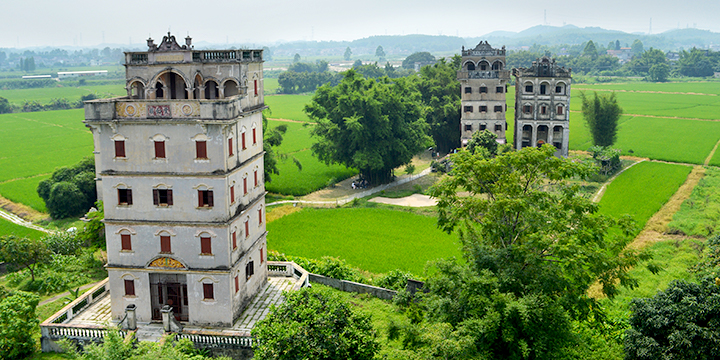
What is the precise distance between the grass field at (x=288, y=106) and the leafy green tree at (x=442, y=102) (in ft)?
104

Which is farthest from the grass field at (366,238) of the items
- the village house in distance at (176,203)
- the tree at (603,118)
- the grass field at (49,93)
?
the grass field at (49,93)

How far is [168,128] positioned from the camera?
30062 mm

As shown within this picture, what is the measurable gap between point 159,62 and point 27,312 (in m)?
14.2

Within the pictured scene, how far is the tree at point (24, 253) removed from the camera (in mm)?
37250

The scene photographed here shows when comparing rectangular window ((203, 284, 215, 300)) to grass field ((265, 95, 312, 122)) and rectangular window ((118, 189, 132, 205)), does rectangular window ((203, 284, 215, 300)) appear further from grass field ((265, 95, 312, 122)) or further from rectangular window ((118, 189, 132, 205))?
grass field ((265, 95, 312, 122))

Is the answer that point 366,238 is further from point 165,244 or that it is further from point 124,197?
point 124,197

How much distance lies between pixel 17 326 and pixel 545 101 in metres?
62.2

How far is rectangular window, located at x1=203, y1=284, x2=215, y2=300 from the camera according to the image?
31.0m

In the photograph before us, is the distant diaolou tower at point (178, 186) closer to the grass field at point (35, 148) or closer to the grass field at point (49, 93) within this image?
the grass field at point (35, 148)

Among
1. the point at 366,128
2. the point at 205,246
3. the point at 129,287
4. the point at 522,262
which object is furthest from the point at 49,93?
the point at 522,262

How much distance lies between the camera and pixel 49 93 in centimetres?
18225

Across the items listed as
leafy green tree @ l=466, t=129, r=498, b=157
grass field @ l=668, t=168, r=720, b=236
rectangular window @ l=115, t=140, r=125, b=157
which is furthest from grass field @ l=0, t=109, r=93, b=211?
grass field @ l=668, t=168, r=720, b=236

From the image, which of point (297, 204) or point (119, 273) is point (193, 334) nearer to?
point (119, 273)

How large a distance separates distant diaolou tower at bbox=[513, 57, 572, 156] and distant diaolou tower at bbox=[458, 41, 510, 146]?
2.18 m
